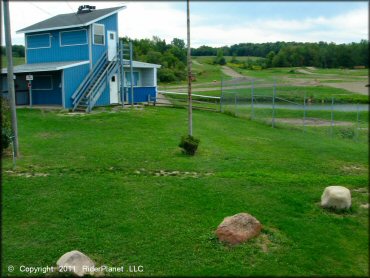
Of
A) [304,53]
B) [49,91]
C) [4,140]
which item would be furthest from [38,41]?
[304,53]

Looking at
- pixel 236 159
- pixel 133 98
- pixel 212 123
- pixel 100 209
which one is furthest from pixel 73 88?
pixel 100 209

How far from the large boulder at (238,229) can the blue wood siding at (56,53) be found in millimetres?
19589

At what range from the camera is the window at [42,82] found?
962 inches

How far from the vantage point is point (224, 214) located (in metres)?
7.23

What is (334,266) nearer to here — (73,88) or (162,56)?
(73,88)

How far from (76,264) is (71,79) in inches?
734

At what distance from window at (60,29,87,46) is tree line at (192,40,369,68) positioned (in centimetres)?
1922

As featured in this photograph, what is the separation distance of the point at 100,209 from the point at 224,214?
2285 millimetres

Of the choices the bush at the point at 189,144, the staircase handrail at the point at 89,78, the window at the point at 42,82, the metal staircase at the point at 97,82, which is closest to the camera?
the bush at the point at 189,144

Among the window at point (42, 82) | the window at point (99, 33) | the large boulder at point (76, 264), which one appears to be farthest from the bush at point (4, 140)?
the window at point (99, 33)

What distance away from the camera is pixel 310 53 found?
5910 millimetres

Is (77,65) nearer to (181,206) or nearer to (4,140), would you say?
(4,140)

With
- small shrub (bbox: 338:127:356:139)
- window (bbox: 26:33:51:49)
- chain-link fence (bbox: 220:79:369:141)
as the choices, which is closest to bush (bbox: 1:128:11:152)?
chain-link fence (bbox: 220:79:369:141)

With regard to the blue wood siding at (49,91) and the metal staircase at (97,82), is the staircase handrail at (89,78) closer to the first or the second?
the metal staircase at (97,82)
